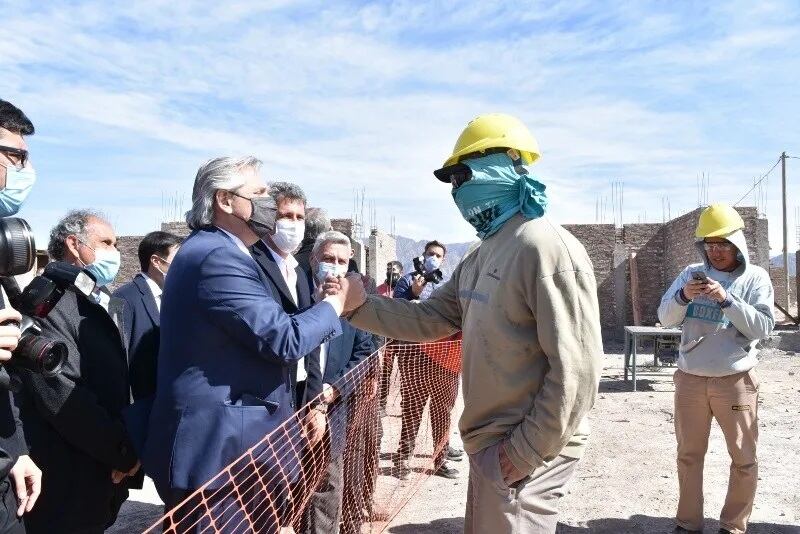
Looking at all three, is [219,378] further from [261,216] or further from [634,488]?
[634,488]

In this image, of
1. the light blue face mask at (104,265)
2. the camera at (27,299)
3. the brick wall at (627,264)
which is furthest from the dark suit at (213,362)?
the brick wall at (627,264)

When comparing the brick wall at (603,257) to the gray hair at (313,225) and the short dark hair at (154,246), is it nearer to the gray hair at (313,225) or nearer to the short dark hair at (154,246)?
the gray hair at (313,225)

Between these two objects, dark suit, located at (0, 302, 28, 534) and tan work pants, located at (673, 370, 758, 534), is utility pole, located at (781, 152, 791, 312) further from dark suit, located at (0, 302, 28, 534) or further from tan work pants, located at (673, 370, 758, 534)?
dark suit, located at (0, 302, 28, 534)

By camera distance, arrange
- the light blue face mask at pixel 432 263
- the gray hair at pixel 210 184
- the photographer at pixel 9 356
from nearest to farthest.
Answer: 1. the photographer at pixel 9 356
2. the gray hair at pixel 210 184
3. the light blue face mask at pixel 432 263

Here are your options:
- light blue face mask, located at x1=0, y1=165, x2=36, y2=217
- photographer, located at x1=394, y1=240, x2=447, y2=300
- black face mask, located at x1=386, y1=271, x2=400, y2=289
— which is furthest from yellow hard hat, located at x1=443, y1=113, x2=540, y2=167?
black face mask, located at x1=386, y1=271, x2=400, y2=289

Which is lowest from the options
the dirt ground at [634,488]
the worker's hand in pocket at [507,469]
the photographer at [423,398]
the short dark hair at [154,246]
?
the dirt ground at [634,488]

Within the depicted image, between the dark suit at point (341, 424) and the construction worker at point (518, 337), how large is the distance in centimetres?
113

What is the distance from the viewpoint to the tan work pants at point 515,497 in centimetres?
212

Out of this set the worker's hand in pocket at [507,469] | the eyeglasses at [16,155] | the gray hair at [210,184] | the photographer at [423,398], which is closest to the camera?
the worker's hand in pocket at [507,469]

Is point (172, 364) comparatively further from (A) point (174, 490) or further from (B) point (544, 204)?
(B) point (544, 204)

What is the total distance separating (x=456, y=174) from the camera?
95.3 inches

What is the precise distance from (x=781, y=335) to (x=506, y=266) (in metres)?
11.9

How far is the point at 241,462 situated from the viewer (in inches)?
90.8

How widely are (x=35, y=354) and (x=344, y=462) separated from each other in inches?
82.2
